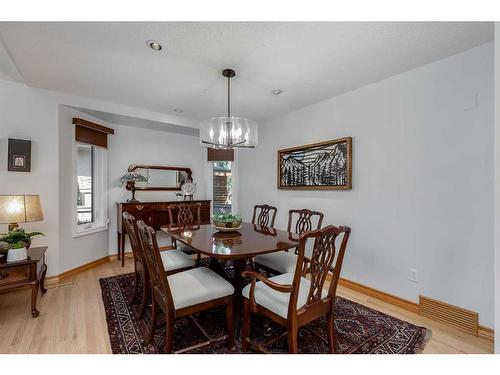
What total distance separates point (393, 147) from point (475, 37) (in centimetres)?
103

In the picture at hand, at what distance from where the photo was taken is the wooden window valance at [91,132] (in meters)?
3.27

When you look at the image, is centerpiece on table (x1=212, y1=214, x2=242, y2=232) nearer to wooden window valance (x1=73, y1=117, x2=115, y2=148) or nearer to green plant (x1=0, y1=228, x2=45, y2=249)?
green plant (x1=0, y1=228, x2=45, y2=249)

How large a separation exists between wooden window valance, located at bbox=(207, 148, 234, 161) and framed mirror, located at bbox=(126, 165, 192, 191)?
20.4 inches

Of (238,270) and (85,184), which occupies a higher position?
(85,184)

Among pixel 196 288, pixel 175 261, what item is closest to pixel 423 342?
pixel 196 288

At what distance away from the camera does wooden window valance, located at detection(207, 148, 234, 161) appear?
480 centimetres

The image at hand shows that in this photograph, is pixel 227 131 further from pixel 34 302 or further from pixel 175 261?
pixel 34 302

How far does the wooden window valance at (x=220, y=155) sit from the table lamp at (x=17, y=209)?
2.86 m

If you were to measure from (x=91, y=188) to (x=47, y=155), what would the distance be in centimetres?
94

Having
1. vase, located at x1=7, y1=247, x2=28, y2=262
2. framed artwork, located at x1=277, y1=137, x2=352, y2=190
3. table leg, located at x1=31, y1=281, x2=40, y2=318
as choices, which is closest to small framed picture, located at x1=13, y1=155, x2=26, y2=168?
vase, located at x1=7, y1=247, x2=28, y2=262

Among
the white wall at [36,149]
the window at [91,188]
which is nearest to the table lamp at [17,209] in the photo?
the white wall at [36,149]

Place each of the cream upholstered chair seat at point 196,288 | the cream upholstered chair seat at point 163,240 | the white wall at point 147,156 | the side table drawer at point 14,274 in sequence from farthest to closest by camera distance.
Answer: the cream upholstered chair seat at point 163,240, the white wall at point 147,156, the side table drawer at point 14,274, the cream upholstered chair seat at point 196,288

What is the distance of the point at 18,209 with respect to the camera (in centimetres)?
234

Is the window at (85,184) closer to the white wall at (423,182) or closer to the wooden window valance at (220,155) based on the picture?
the wooden window valance at (220,155)
